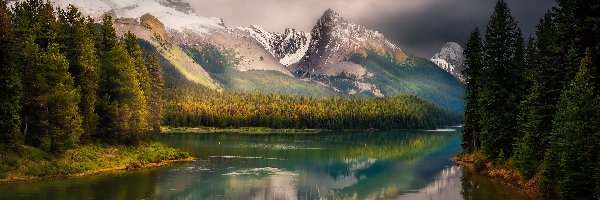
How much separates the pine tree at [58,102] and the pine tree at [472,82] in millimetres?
64212

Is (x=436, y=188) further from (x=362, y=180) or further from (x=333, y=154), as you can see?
(x=333, y=154)

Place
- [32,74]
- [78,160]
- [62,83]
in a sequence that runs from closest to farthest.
Result: [32,74], [62,83], [78,160]

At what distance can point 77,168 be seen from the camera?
71438 mm

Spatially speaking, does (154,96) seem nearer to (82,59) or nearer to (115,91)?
(115,91)

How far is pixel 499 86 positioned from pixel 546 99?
63.9 feet

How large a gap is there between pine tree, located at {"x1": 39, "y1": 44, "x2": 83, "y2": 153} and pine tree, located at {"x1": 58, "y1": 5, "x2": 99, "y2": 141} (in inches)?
208

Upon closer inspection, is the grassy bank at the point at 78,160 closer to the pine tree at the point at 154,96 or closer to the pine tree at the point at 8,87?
the pine tree at the point at 8,87

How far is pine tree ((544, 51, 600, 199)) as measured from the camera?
156 feet

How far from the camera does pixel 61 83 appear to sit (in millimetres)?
68500

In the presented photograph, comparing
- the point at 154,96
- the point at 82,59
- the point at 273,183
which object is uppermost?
the point at 82,59

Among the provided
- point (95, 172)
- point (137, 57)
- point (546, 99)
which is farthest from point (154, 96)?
point (546, 99)

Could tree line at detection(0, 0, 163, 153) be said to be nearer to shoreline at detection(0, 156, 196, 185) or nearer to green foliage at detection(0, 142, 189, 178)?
green foliage at detection(0, 142, 189, 178)

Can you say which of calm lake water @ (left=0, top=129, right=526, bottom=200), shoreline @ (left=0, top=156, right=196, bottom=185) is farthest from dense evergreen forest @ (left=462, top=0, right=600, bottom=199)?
shoreline @ (left=0, top=156, right=196, bottom=185)

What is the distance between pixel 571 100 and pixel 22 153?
5834 cm
